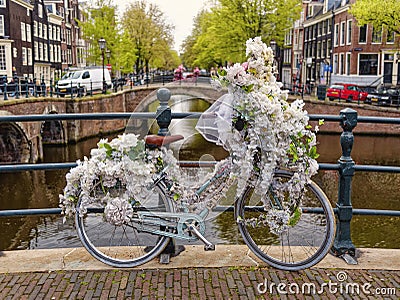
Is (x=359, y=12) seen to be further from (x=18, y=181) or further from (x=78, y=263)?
(x=78, y=263)

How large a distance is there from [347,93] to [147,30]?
22.0 m

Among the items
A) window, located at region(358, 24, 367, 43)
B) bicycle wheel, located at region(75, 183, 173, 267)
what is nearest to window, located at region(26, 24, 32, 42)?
window, located at region(358, 24, 367, 43)

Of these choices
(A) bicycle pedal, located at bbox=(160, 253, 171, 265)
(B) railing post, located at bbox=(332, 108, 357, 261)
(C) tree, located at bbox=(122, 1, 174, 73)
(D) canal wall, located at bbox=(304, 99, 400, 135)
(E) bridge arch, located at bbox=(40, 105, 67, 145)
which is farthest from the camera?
(C) tree, located at bbox=(122, 1, 174, 73)

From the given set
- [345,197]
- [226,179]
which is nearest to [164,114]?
[226,179]

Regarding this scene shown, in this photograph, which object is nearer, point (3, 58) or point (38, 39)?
point (3, 58)

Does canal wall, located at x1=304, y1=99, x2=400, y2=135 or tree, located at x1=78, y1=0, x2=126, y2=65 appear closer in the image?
canal wall, located at x1=304, y1=99, x2=400, y2=135

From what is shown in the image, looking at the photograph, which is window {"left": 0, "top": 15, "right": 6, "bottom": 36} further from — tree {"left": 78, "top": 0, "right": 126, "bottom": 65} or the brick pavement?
the brick pavement

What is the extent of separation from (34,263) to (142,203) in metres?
0.90

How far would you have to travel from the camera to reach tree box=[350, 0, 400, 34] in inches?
920

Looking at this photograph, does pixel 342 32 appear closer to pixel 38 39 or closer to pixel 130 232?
pixel 38 39

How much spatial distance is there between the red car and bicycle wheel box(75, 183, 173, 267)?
25.6 metres

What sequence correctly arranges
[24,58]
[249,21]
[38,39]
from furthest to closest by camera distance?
[38,39], [24,58], [249,21]

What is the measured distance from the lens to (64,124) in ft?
80.4

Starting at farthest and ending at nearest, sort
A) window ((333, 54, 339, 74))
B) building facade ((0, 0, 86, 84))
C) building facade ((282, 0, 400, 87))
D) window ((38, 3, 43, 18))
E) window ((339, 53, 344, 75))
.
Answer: window ((38, 3, 43, 18)) < window ((333, 54, 339, 74)) < window ((339, 53, 344, 75)) < building facade ((0, 0, 86, 84)) < building facade ((282, 0, 400, 87))
